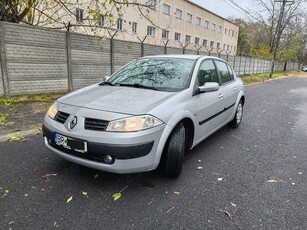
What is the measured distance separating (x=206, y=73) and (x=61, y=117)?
2423mm

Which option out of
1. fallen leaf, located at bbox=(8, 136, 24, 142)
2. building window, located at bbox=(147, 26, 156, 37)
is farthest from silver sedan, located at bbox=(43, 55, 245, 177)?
building window, located at bbox=(147, 26, 156, 37)

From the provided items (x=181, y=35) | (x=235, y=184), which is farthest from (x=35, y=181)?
(x=181, y=35)

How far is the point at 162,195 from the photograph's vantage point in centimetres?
276

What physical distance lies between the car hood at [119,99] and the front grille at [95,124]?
0.16 m

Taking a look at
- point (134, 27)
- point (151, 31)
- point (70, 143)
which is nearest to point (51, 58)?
point (70, 143)

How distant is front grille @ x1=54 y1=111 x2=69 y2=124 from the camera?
2861mm

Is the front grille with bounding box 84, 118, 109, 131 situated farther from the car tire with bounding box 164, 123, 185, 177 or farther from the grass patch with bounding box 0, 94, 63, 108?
the grass patch with bounding box 0, 94, 63, 108

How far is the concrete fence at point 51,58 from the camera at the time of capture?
6.86 m

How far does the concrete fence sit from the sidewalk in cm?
92

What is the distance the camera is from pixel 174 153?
2.92 metres

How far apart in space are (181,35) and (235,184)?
117ft

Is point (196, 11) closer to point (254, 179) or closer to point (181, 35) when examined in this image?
point (181, 35)

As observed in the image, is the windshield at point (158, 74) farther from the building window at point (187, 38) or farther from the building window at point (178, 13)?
the building window at point (187, 38)

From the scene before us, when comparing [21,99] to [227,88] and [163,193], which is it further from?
[163,193]
